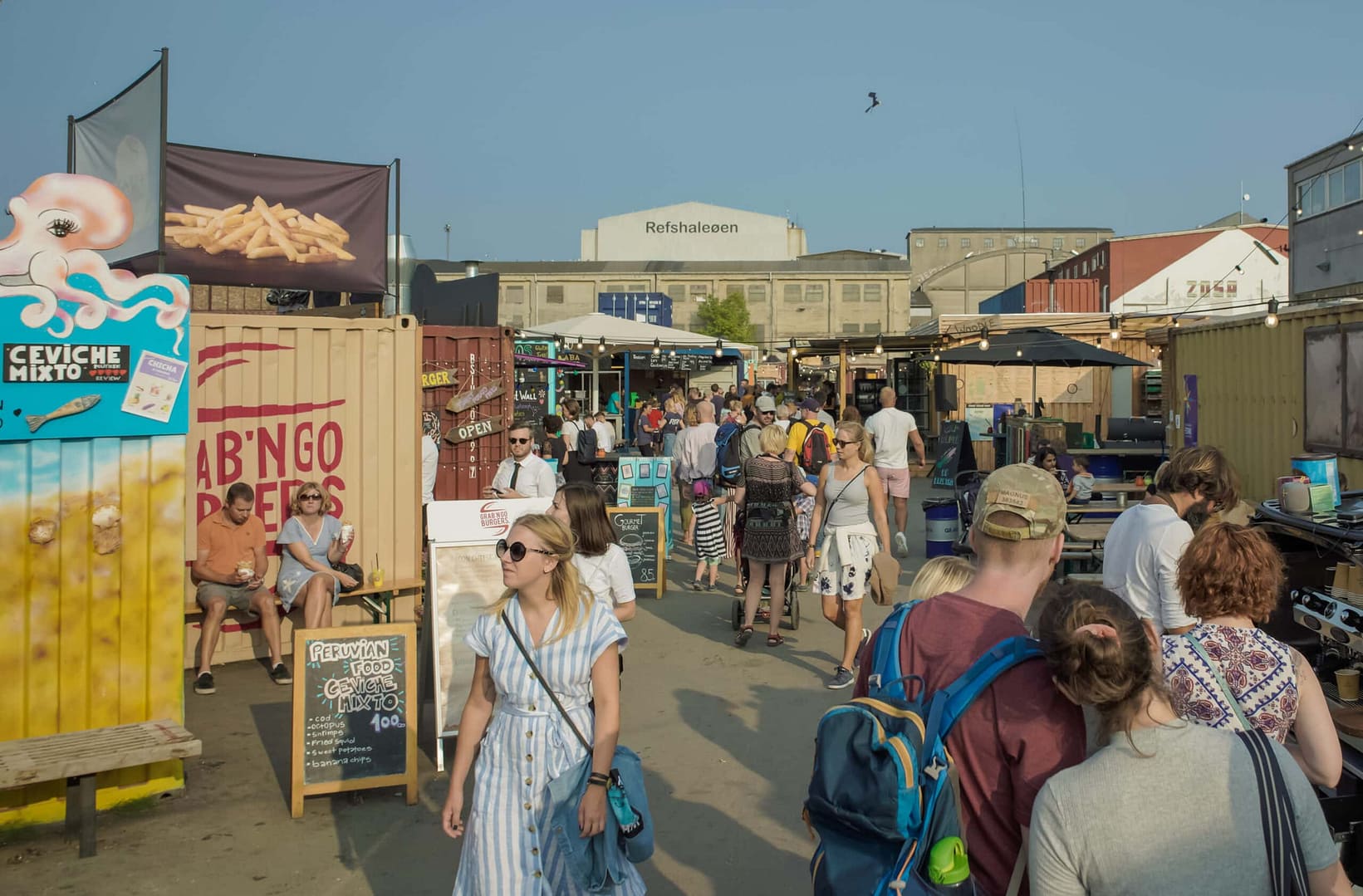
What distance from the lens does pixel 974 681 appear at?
2.42m

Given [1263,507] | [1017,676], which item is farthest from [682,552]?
[1017,676]

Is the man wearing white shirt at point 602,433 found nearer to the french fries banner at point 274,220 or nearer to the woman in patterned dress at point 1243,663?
the french fries banner at point 274,220

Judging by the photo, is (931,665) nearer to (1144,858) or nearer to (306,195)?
(1144,858)

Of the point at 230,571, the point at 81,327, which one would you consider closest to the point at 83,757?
the point at 81,327

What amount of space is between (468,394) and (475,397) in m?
0.08

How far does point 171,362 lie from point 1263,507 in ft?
19.8

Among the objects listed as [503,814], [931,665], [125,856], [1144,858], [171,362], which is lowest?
[125,856]

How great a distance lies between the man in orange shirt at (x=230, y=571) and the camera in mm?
7457

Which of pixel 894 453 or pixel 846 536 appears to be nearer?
pixel 846 536

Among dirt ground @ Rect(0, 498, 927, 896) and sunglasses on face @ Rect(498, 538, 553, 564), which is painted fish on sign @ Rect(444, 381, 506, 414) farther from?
sunglasses on face @ Rect(498, 538, 553, 564)

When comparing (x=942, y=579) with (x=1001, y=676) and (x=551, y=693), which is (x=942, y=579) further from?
(x=551, y=693)

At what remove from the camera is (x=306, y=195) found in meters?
9.96

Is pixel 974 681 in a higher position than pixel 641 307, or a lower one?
lower

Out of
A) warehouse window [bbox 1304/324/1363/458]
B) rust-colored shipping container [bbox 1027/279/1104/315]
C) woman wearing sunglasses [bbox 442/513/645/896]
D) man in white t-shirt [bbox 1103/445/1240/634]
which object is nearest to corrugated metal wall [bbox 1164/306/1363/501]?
warehouse window [bbox 1304/324/1363/458]
